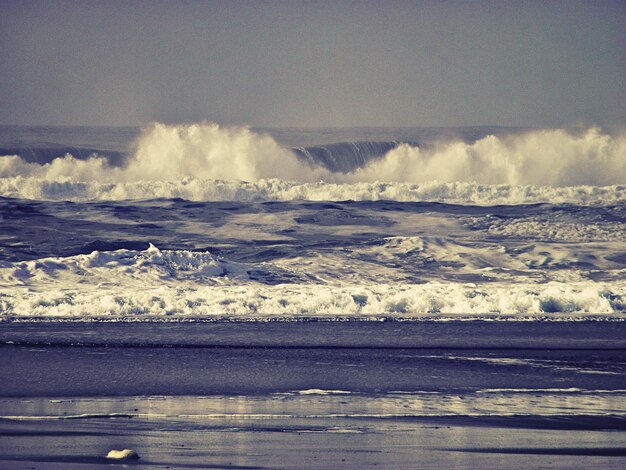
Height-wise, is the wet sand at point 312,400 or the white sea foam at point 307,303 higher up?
the wet sand at point 312,400

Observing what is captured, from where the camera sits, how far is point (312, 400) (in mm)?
17156

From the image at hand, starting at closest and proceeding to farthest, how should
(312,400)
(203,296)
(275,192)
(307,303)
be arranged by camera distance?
1. (312,400)
2. (203,296)
3. (307,303)
4. (275,192)

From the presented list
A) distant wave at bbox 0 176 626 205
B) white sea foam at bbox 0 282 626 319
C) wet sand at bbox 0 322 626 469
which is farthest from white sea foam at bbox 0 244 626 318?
distant wave at bbox 0 176 626 205

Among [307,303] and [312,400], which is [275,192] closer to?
[307,303]

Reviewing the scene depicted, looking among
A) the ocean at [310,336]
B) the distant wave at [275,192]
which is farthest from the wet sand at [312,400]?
the distant wave at [275,192]

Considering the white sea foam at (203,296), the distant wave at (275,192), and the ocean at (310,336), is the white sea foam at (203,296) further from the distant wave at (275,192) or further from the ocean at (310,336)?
the distant wave at (275,192)

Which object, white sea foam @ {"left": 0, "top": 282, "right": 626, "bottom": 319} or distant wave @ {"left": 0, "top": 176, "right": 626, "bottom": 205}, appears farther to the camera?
distant wave @ {"left": 0, "top": 176, "right": 626, "bottom": 205}

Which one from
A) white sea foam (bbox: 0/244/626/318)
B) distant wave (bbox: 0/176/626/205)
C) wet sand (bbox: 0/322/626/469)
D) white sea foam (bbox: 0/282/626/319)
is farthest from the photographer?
distant wave (bbox: 0/176/626/205)

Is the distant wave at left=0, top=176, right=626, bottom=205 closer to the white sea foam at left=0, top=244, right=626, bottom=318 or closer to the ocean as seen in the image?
the ocean

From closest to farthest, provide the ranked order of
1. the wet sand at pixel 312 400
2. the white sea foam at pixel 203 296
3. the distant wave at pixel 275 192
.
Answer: the wet sand at pixel 312 400 → the white sea foam at pixel 203 296 → the distant wave at pixel 275 192

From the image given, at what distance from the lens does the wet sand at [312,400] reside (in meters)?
12.6

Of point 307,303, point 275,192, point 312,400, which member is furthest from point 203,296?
point 275,192

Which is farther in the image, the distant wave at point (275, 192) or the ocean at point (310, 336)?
the distant wave at point (275, 192)

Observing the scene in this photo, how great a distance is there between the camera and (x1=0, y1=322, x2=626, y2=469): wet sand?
12641mm
